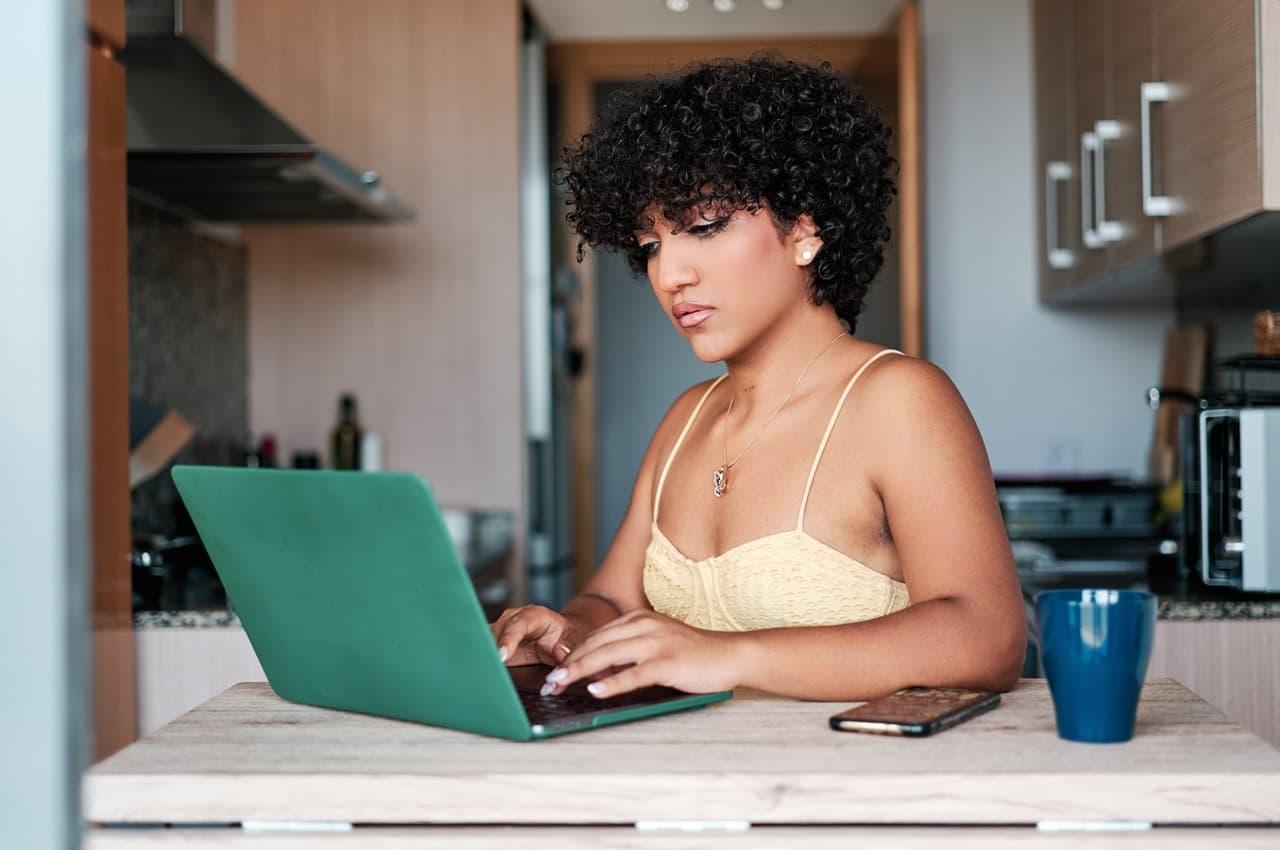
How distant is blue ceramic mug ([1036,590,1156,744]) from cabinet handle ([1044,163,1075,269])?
2.79m

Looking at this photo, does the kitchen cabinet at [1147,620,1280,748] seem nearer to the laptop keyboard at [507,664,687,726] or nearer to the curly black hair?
the curly black hair

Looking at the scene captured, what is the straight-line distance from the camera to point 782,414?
5.06ft

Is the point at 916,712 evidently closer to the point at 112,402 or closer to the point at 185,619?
the point at 112,402

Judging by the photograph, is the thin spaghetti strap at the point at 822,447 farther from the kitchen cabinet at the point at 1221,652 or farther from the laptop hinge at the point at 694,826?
the kitchen cabinet at the point at 1221,652

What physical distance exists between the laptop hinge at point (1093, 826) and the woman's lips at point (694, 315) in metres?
0.73

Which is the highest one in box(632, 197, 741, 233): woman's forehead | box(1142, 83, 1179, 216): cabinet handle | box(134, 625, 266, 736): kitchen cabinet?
box(1142, 83, 1179, 216): cabinet handle

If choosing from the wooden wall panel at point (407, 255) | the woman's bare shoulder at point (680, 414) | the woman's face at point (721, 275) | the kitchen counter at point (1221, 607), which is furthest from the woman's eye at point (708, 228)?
the wooden wall panel at point (407, 255)

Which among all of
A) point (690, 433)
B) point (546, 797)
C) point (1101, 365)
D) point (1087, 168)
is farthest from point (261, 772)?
point (1101, 365)

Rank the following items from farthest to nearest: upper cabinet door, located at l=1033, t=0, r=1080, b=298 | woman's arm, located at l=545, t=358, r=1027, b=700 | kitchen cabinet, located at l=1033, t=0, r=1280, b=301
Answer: upper cabinet door, located at l=1033, t=0, r=1080, b=298 → kitchen cabinet, located at l=1033, t=0, r=1280, b=301 → woman's arm, located at l=545, t=358, r=1027, b=700

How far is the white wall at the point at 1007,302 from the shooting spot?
4055 millimetres

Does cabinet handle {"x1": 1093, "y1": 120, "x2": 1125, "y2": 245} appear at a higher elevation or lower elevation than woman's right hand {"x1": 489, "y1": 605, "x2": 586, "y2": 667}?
higher

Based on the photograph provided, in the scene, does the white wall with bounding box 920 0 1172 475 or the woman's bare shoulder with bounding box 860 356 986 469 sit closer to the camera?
the woman's bare shoulder with bounding box 860 356 986 469

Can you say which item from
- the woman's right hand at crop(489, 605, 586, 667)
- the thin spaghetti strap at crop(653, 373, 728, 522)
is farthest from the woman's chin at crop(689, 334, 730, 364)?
the woman's right hand at crop(489, 605, 586, 667)

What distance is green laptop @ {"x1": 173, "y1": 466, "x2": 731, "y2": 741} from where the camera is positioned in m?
0.90
